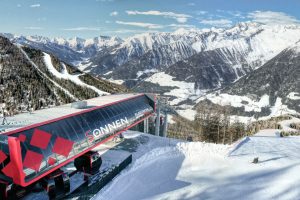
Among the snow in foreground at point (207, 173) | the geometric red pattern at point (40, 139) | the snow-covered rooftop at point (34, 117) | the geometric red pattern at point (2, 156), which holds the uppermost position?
the snow-covered rooftop at point (34, 117)

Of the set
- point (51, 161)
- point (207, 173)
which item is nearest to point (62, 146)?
point (51, 161)

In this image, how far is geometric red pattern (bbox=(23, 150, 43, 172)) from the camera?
25039 millimetres

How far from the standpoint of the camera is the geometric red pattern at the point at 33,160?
82.1ft

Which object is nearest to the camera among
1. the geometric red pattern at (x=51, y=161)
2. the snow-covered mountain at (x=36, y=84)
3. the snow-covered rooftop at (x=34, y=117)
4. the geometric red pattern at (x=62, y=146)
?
the snow-covered rooftop at (x=34, y=117)

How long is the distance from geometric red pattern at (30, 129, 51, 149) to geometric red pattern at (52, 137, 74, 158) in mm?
946

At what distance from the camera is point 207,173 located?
3588 cm

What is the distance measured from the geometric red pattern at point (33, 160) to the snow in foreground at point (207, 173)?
5.80 meters

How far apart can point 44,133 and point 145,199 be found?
1021cm

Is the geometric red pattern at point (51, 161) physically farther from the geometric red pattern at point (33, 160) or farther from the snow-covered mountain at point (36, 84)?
the snow-covered mountain at point (36, 84)

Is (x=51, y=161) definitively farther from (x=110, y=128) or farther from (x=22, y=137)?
(x=110, y=128)

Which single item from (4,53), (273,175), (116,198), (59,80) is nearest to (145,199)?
(116,198)

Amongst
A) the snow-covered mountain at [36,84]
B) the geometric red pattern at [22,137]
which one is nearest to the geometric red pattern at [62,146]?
the geometric red pattern at [22,137]

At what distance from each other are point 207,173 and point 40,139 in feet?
56.6

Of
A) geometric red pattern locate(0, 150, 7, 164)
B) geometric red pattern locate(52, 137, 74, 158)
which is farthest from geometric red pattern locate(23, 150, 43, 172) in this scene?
geometric red pattern locate(52, 137, 74, 158)
